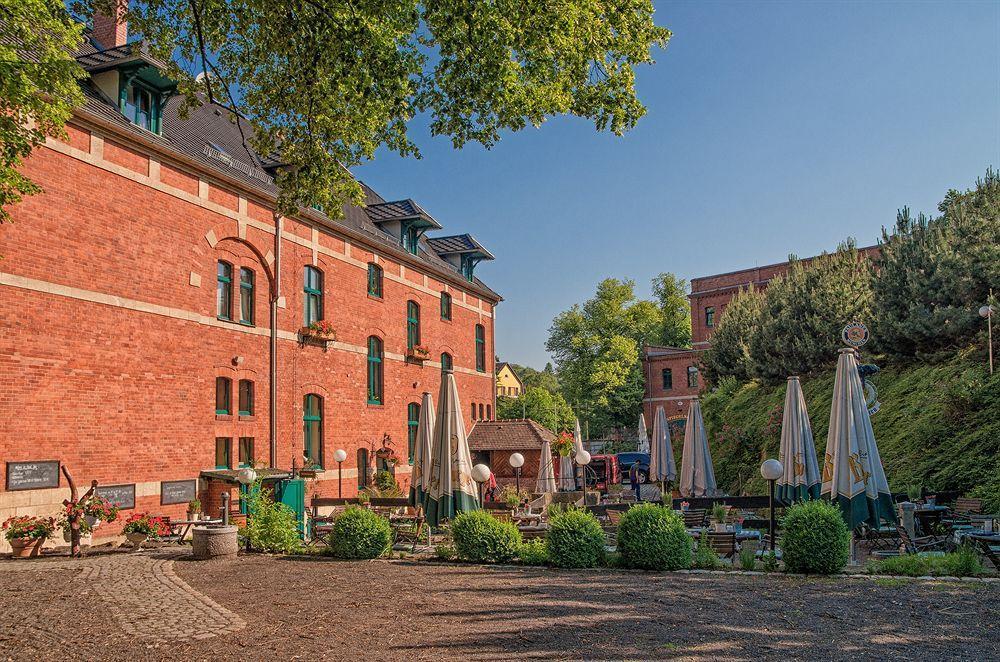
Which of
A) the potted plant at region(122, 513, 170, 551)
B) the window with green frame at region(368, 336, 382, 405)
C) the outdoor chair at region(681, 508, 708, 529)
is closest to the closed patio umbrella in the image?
the outdoor chair at region(681, 508, 708, 529)

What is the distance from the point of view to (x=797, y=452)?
46.4ft

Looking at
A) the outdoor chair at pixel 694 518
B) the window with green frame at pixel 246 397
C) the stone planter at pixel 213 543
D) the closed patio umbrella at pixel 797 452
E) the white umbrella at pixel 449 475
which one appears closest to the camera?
the stone planter at pixel 213 543

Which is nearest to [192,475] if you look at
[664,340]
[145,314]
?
[145,314]

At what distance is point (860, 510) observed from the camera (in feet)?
37.5

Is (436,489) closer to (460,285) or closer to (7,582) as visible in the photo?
(7,582)

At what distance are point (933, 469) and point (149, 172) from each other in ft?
61.5

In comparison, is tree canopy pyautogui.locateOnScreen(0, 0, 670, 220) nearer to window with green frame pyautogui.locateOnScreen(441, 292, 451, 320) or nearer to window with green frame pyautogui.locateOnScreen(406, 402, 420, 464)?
window with green frame pyautogui.locateOnScreen(406, 402, 420, 464)

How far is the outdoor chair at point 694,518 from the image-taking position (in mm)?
14734

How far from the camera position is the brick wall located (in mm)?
14023

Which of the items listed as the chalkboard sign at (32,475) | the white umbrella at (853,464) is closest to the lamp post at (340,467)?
the chalkboard sign at (32,475)

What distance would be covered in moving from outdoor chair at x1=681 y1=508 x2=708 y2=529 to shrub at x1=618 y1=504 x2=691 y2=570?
370 cm

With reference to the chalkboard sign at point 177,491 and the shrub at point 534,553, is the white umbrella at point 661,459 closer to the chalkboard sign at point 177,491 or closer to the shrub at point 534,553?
the shrub at point 534,553

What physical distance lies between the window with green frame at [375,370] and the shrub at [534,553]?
14.0 metres

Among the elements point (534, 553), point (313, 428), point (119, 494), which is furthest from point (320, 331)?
point (534, 553)
